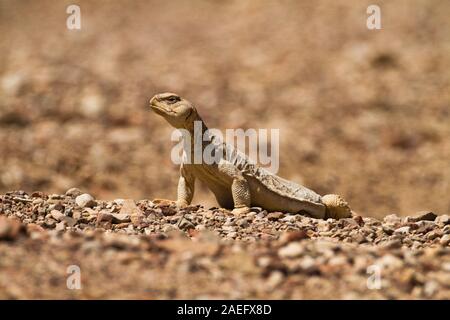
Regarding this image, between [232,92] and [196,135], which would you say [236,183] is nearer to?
[196,135]

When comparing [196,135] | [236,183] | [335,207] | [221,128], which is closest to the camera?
[236,183]

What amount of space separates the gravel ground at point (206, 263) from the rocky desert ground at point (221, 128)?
0.7 inches

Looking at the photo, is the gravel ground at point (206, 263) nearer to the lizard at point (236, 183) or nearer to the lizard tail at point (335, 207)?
the lizard at point (236, 183)

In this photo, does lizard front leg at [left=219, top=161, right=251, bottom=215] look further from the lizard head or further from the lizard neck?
the lizard head

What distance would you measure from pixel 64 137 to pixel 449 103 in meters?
10.9

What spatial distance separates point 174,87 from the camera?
995 inches

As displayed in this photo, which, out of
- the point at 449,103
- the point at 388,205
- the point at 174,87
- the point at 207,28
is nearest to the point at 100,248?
the point at 388,205

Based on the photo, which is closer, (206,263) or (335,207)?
(206,263)

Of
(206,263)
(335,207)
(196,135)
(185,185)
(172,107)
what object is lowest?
(206,263)

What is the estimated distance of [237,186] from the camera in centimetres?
1050

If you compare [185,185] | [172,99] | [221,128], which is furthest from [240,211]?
[221,128]

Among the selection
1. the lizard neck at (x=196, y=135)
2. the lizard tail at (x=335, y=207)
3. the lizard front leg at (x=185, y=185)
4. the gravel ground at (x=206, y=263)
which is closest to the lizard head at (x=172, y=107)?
the lizard neck at (x=196, y=135)

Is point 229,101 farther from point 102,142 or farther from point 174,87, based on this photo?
point 102,142

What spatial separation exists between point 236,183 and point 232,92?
15386 millimetres
